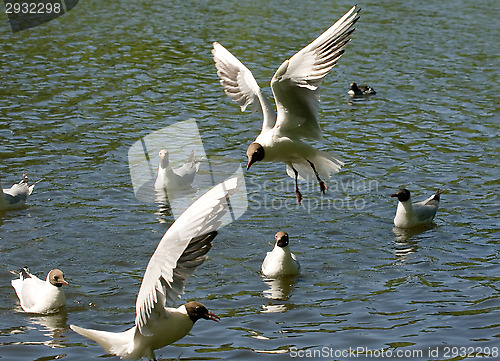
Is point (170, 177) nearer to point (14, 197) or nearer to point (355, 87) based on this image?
point (14, 197)

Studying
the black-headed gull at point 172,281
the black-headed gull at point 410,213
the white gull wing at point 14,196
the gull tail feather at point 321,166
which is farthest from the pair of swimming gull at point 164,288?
the black-headed gull at point 410,213

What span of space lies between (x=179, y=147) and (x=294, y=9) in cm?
1557

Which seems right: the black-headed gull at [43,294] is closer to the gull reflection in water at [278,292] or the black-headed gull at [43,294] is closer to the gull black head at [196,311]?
the gull reflection in water at [278,292]

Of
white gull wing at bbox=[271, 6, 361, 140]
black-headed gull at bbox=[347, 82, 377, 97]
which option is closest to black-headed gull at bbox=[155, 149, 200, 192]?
white gull wing at bbox=[271, 6, 361, 140]

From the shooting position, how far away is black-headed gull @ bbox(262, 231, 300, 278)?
10.4 m

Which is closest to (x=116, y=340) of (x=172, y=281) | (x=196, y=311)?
(x=196, y=311)

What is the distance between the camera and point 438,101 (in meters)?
19.9

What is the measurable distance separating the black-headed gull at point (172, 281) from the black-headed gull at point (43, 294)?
2.13 m

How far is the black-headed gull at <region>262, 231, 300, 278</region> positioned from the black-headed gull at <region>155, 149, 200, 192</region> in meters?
3.96

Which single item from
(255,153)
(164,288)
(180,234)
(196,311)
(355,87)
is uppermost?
(180,234)

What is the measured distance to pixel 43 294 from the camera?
941cm

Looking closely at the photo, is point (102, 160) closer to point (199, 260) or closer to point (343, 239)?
point (343, 239)

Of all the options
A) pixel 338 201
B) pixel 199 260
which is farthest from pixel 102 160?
pixel 199 260

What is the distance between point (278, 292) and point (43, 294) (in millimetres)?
2775
